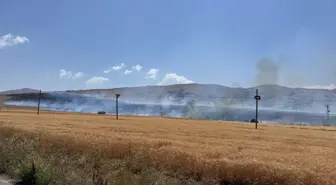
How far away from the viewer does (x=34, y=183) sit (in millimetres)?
11133

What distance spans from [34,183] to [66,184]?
1305mm

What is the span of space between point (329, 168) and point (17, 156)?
11146 millimetres

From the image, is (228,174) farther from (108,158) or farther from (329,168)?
(108,158)

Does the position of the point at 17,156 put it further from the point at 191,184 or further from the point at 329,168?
the point at 329,168

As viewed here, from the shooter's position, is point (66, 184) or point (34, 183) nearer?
point (66, 184)

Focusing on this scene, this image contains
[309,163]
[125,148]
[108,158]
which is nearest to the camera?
[309,163]

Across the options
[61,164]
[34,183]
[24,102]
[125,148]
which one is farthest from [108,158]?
[24,102]

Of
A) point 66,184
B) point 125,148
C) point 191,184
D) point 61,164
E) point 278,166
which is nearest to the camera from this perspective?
point 66,184

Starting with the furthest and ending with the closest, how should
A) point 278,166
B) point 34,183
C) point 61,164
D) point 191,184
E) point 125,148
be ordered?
point 125,148
point 278,166
point 191,184
point 61,164
point 34,183

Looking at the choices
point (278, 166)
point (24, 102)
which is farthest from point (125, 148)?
point (24, 102)

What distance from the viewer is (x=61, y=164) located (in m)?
13.3

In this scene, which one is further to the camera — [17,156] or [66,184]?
[17,156]

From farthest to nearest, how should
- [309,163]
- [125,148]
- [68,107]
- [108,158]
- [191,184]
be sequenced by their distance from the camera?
[68,107], [125,148], [108,158], [309,163], [191,184]

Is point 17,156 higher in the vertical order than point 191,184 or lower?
higher
